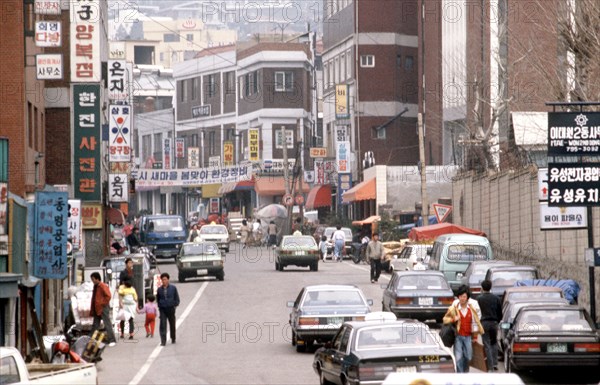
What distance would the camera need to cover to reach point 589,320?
2417cm

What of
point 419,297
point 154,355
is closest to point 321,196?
point 419,297

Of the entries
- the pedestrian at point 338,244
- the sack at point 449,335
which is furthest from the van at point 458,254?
the pedestrian at point 338,244

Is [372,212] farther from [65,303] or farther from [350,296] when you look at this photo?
[350,296]

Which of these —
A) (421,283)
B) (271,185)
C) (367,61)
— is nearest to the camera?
(421,283)

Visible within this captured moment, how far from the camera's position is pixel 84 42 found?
145 feet

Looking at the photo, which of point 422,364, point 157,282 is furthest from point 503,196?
point 422,364

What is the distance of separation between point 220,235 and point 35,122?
34018 millimetres

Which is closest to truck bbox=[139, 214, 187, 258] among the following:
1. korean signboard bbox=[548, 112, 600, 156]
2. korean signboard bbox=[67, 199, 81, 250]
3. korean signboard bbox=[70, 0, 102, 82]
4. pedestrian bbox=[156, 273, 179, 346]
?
korean signboard bbox=[70, 0, 102, 82]

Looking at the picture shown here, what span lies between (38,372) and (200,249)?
31894 mm

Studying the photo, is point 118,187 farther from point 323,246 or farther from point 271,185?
point 271,185

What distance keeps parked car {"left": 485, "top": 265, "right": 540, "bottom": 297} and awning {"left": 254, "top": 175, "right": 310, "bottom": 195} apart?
69.4 metres

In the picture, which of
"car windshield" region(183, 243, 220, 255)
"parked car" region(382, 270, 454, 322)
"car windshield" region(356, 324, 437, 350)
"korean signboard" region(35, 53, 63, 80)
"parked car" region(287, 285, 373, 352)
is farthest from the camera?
"car windshield" region(183, 243, 220, 255)

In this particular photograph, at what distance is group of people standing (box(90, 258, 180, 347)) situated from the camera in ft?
99.4

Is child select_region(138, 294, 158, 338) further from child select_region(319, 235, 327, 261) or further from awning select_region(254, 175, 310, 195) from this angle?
awning select_region(254, 175, 310, 195)
